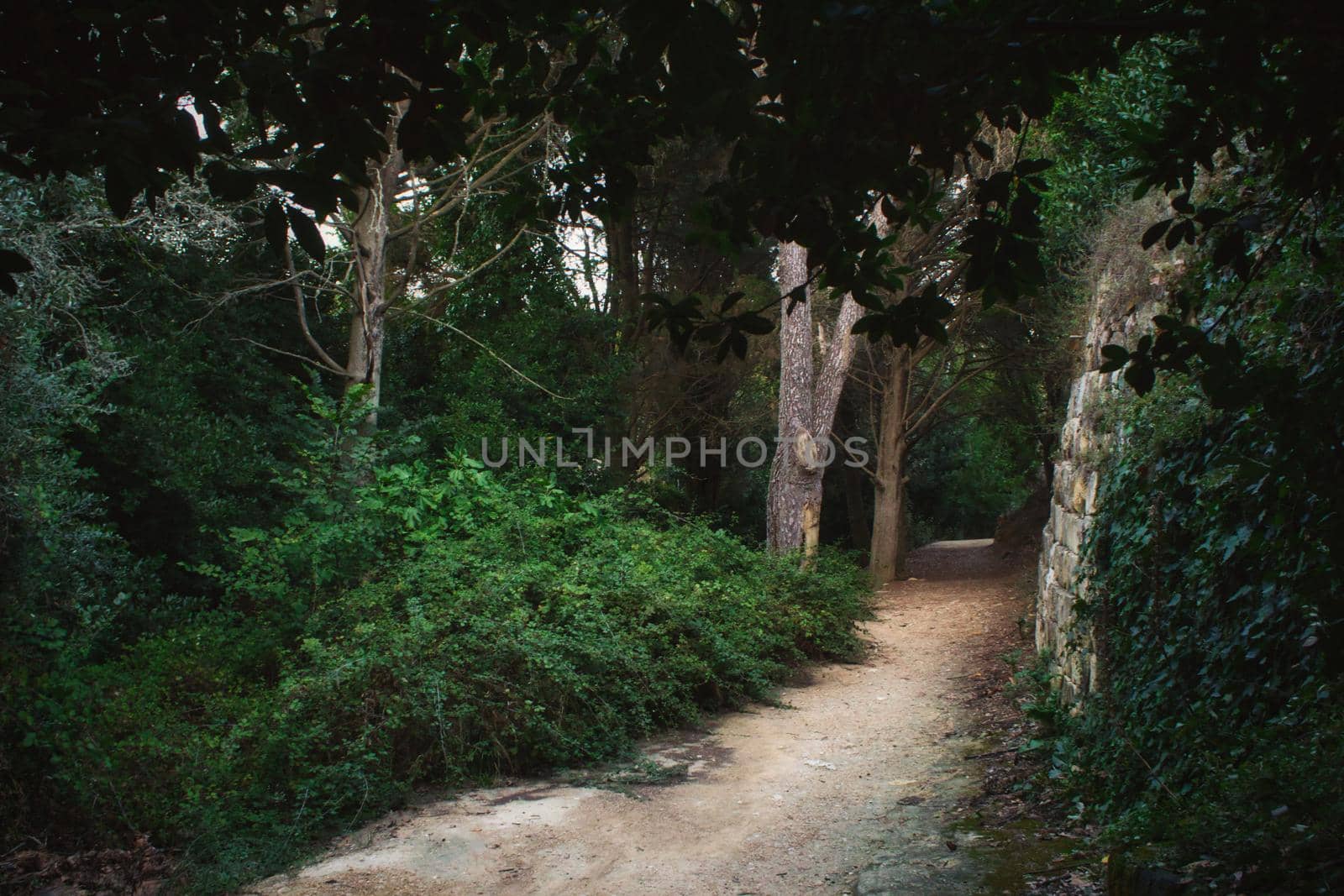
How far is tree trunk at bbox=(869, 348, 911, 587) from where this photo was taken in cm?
1781

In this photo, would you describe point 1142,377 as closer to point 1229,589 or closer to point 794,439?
point 1229,589

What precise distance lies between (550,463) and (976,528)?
1082 inches

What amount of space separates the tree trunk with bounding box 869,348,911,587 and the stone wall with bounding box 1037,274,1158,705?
27.3 ft

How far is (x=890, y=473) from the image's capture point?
1798 centimetres

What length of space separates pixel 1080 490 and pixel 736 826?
11.8ft

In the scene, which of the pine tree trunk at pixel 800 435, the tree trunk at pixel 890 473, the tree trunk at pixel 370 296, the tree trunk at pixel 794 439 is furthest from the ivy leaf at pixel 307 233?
the tree trunk at pixel 890 473

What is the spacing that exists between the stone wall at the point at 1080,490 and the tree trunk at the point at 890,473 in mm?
Answer: 8335

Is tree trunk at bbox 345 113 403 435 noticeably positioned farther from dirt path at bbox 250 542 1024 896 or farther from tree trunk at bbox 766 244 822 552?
dirt path at bbox 250 542 1024 896

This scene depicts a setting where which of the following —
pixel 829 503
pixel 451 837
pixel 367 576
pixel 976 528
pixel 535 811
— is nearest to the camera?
pixel 451 837

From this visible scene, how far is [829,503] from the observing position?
24953mm

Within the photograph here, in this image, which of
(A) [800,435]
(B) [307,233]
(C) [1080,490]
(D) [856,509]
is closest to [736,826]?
(C) [1080,490]

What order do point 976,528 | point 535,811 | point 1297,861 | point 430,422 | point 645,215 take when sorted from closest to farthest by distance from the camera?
point 1297,861 → point 535,811 → point 430,422 → point 645,215 → point 976,528

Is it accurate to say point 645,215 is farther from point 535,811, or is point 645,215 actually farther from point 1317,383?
point 1317,383

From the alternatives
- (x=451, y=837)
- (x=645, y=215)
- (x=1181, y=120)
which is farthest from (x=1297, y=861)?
(x=645, y=215)
